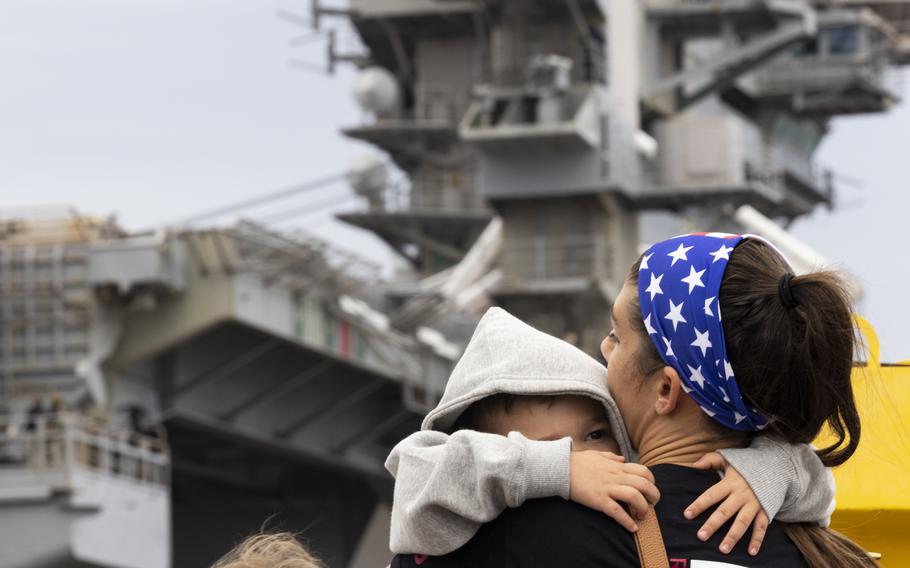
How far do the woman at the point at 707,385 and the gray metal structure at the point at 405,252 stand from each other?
2746cm

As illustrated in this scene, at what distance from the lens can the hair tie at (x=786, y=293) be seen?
281cm

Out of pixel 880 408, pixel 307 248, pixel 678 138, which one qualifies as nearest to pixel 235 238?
pixel 307 248

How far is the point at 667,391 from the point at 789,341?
0.74 ft

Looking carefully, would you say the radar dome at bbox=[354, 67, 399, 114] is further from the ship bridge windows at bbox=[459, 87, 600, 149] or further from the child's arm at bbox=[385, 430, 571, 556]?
the child's arm at bbox=[385, 430, 571, 556]

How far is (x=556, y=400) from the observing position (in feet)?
9.77

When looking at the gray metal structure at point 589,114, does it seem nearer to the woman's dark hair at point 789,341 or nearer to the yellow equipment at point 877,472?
the yellow equipment at point 877,472

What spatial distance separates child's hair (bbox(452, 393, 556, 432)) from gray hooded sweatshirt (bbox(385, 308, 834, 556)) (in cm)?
2

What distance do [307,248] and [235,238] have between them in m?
1.45

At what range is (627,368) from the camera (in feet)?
9.70

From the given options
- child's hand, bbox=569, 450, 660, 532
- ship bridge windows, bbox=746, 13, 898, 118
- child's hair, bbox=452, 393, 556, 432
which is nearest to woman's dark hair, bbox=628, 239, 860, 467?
child's hand, bbox=569, 450, 660, 532

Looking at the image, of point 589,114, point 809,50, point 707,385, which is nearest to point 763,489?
point 707,385

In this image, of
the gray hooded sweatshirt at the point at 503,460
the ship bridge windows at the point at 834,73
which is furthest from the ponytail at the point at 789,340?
the ship bridge windows at the point at 834,73

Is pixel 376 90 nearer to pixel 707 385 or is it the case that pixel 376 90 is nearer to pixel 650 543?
pixel 707 385

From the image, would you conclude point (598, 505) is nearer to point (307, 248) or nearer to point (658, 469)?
point (658, 469)
